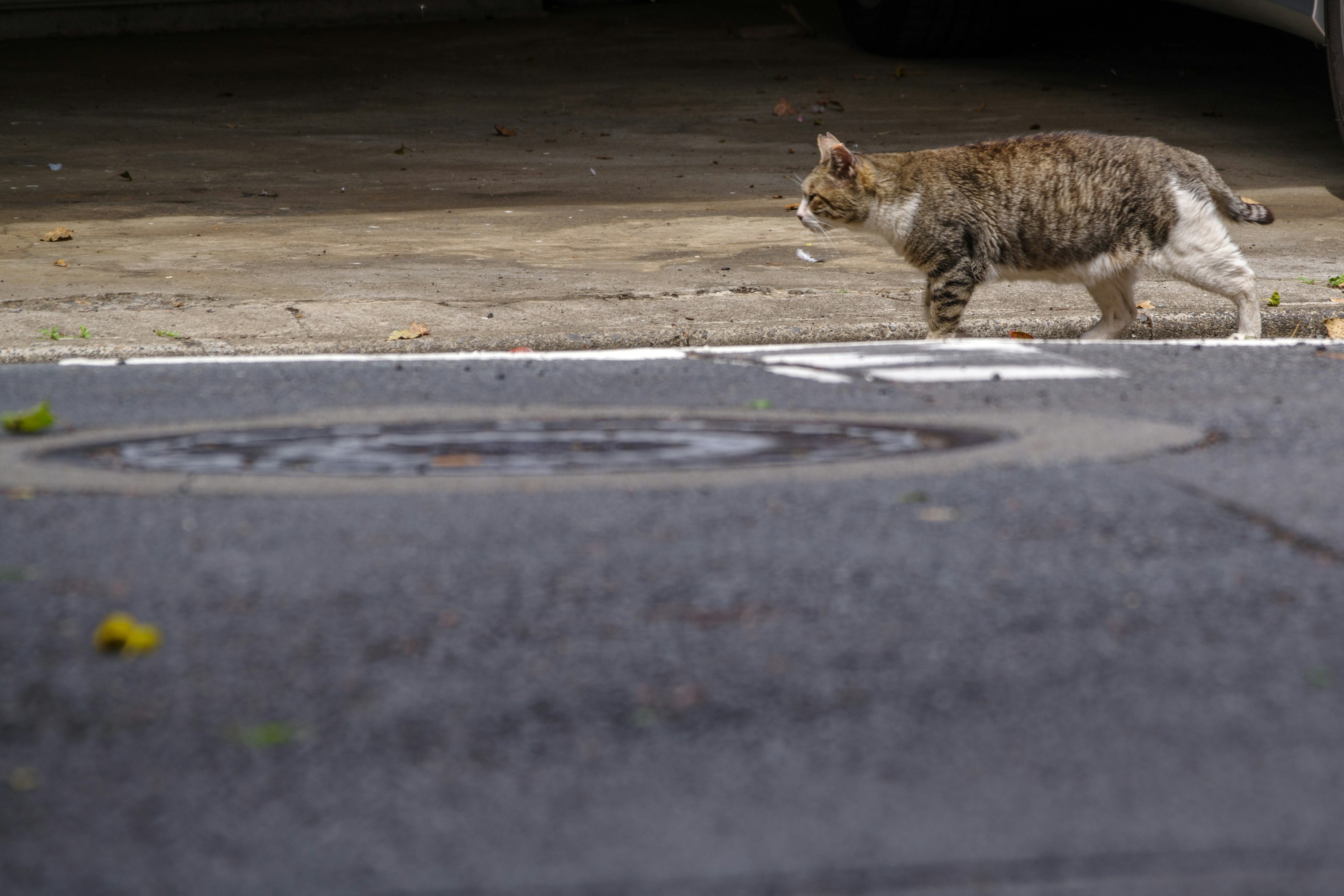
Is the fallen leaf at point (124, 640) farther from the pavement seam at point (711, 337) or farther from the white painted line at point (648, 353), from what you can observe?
the pavement seam at point (711, 337)

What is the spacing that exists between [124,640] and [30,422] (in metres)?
1.66

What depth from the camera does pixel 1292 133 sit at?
10.2 meters

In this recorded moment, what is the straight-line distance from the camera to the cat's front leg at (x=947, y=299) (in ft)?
18.9

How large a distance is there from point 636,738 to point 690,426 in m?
1.78

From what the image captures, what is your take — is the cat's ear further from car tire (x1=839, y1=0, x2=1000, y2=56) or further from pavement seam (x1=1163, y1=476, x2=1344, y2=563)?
car tire (x1=839, y1=0, x2=1000, y2=56)

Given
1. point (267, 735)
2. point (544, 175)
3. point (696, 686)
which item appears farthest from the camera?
point (544, 175)

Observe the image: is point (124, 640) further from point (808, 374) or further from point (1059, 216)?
point (1059, 216)

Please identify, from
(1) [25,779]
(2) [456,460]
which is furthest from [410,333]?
(1) [25,779]

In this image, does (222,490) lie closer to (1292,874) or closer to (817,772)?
(817,772)

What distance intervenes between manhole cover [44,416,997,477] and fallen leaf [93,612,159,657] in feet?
3.25

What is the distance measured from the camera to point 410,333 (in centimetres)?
554

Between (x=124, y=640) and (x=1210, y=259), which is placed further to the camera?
(x=1210, y=259)

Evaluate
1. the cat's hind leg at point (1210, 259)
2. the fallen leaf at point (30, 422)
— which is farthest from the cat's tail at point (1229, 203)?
the fallen leaf at point (30, 422)

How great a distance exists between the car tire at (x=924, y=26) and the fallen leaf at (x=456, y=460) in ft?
35.2
